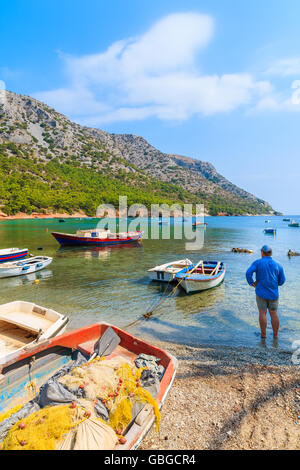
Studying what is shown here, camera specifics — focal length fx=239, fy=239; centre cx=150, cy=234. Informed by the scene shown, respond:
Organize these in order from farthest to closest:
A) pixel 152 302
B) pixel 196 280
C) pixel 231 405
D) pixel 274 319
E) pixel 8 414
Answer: pixel 196 280 → pixel 152 302 → pixel 274 319 → pixel 231 405 → pixel 8 414

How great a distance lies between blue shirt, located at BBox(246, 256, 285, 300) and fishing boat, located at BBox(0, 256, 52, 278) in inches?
658

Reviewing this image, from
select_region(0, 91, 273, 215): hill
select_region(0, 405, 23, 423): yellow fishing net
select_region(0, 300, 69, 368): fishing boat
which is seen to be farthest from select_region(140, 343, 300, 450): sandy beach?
select_region(0, 91, 273, 215): hill

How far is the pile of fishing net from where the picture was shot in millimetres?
3533

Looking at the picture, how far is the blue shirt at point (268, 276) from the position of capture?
735 cm

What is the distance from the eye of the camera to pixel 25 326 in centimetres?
740

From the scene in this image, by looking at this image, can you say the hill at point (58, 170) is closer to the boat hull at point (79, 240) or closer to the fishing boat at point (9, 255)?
the boat hull at point (79, 240)

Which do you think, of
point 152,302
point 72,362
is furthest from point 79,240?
point 72,362

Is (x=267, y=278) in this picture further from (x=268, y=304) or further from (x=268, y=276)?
(x=268, y=304)

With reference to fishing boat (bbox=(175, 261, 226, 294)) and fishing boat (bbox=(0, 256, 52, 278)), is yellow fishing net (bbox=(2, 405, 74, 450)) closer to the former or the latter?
fishing boat (bbox=(175, 261, 226, 294))


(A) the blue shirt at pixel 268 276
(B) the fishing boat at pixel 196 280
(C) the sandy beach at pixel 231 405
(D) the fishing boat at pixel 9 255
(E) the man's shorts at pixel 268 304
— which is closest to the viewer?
(C) the sandy beach at pixel 231 405

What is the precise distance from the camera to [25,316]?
8641mm

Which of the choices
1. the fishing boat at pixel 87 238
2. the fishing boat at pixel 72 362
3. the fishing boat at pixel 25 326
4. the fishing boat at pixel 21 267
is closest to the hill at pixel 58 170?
the fishing boat at pixel 87 238

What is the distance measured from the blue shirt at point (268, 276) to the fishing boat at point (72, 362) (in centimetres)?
362

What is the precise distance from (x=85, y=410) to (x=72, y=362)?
243 cm
